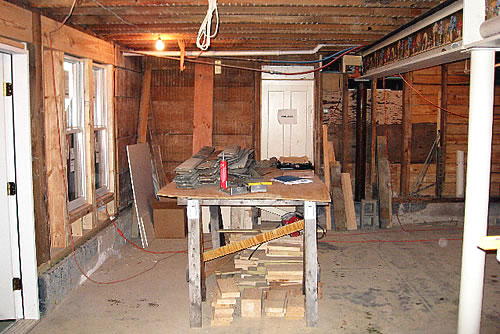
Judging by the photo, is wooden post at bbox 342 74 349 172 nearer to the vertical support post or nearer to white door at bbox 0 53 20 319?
the vertical support post

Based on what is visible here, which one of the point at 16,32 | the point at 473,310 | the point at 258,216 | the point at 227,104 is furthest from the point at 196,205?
the point at 227,104

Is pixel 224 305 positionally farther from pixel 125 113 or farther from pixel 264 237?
pixel 125 113

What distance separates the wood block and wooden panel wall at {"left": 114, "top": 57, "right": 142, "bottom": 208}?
238 centimetres

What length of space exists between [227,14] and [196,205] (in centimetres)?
187

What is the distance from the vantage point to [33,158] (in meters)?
3.94

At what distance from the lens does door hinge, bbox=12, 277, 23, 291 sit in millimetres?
3885

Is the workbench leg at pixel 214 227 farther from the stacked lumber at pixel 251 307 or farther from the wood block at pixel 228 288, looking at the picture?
the stacked lumber at pixel 251 307

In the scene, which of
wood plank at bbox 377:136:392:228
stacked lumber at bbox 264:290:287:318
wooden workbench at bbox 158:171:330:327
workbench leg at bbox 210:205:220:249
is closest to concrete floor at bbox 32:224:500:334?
stacked lumber at bbox 264:290:287:318

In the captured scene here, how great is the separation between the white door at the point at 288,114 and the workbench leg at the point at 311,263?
3.70 metres

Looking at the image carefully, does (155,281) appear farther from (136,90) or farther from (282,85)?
(282,85)

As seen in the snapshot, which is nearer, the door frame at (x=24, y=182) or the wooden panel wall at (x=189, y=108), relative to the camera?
the door frame at (x=24, y=182)

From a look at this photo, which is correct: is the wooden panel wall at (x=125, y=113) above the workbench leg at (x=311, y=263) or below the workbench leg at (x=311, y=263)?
above

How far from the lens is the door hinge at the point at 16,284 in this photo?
12.7ft

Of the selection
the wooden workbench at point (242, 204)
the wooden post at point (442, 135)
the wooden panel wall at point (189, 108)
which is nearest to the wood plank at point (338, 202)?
the wooden panel wall at point (189, 108)
